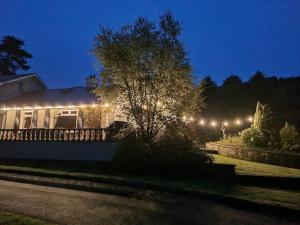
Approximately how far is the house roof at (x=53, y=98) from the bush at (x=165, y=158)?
10465mm

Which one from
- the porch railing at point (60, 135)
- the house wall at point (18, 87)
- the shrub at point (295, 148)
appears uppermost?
the house wall at point (18, 87)

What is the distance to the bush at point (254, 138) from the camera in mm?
20763

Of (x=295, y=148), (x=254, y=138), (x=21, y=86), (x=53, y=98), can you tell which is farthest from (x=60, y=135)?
(x=21, y=86)

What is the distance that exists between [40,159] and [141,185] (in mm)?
10208

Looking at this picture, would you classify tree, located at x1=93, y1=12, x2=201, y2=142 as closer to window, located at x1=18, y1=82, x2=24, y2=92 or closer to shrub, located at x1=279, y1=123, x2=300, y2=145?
shrub, located at x1=279, y1=123, x2=300, y2=145

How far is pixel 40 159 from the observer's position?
19281mm

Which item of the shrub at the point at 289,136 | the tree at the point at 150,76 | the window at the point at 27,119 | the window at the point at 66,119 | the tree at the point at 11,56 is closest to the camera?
the tree at the point at 150,76

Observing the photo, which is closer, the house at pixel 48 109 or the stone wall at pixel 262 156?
the stone wall at pixel 262 156

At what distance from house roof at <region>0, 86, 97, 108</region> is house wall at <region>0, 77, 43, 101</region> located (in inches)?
48.1

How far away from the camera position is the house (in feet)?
80.8

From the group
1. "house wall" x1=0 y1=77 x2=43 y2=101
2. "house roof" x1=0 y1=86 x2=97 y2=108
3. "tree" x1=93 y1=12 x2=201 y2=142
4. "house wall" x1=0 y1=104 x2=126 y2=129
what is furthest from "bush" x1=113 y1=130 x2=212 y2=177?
"house wall" x1=0 y1=77 x2=43 y2=101

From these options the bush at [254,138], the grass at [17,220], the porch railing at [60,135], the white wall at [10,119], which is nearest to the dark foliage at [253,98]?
the bush at [254,138]

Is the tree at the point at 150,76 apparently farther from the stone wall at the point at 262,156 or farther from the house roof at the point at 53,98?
the house roof at the point at 53,98

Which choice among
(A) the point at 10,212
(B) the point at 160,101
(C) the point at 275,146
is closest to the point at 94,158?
(B) the point at 160,101
